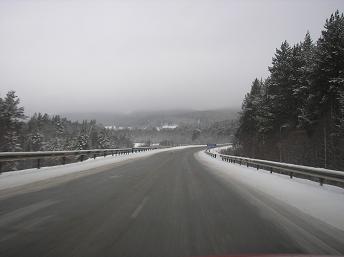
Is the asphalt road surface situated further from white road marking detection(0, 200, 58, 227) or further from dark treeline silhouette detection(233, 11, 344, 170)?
dark treeline silhouette detection(233, 11, 344, 170)

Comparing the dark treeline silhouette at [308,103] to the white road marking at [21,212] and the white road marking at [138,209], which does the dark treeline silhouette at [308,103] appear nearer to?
the white road marking at [138,209]

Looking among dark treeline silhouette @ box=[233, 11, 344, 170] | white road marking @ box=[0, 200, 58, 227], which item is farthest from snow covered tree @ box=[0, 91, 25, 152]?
white road marking @ box=[0, 200, 58, 227]

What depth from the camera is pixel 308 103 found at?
3869 centimetres

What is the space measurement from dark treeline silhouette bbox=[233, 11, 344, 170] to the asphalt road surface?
25374mm

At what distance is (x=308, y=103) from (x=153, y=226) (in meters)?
35.2

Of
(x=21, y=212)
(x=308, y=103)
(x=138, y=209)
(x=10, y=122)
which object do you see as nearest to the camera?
(x=21, y=212)

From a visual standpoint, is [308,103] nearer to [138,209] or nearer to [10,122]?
[138,209]

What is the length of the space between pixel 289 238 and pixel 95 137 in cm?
10196

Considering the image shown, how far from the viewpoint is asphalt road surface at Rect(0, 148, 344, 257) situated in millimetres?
5625

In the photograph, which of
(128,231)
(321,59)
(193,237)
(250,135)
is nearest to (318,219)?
(193,237)

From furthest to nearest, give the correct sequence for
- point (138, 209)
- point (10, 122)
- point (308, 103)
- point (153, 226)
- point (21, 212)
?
1. point (10, 122)
2. point (308, 103)
3. point (138, 209)
4. point (21, 212)
5. point (153, 226)

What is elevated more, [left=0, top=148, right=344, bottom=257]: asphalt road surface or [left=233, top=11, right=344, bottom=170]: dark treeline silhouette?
[left=233, top=11, right=344, bottom=170]: dark treeline silhouette

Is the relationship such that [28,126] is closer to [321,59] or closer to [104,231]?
[321,59]

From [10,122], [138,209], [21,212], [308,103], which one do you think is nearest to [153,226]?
[138,209]
